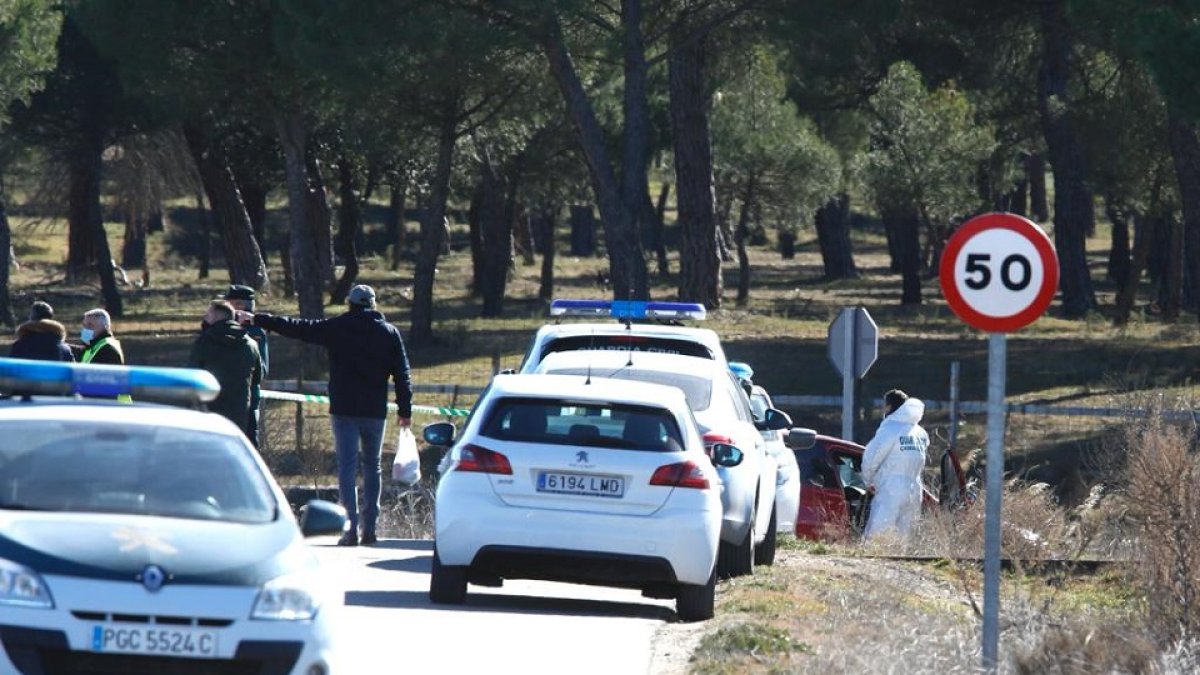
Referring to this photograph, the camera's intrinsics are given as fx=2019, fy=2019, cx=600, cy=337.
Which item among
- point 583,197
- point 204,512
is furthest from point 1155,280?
point 204,512

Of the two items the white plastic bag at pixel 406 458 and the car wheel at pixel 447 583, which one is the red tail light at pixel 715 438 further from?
the white plastic bag at pixel 406 458

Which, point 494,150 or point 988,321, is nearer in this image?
point 988,321

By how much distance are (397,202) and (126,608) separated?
193ft

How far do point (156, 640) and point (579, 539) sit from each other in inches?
173

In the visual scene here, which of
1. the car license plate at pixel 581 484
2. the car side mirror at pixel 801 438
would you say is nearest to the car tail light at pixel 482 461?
the car license plate at pixel 581 484

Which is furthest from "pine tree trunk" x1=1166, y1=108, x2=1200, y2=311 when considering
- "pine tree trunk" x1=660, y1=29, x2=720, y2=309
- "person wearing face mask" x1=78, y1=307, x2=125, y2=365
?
"person wearing face mask" x1=78, y1=307, x2=125, y2=365

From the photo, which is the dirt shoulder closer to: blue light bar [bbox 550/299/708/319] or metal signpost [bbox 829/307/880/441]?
blue light bar [bbox 550/299/708/319]

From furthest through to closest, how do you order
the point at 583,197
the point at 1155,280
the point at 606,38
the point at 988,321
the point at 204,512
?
1. the point at 1155,280
2. the point at 583,197
3. the point at 606,38
4. the point at 988,321
5. the point at 204,512

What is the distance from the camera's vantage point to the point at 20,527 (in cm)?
775

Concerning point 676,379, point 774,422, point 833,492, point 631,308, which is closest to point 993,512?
point 676,379

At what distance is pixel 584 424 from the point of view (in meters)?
11.9

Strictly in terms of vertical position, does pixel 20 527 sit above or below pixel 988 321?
below

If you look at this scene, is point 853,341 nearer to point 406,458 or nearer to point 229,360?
point 406,458

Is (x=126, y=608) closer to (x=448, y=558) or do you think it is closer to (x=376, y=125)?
(x=448, y=558)
